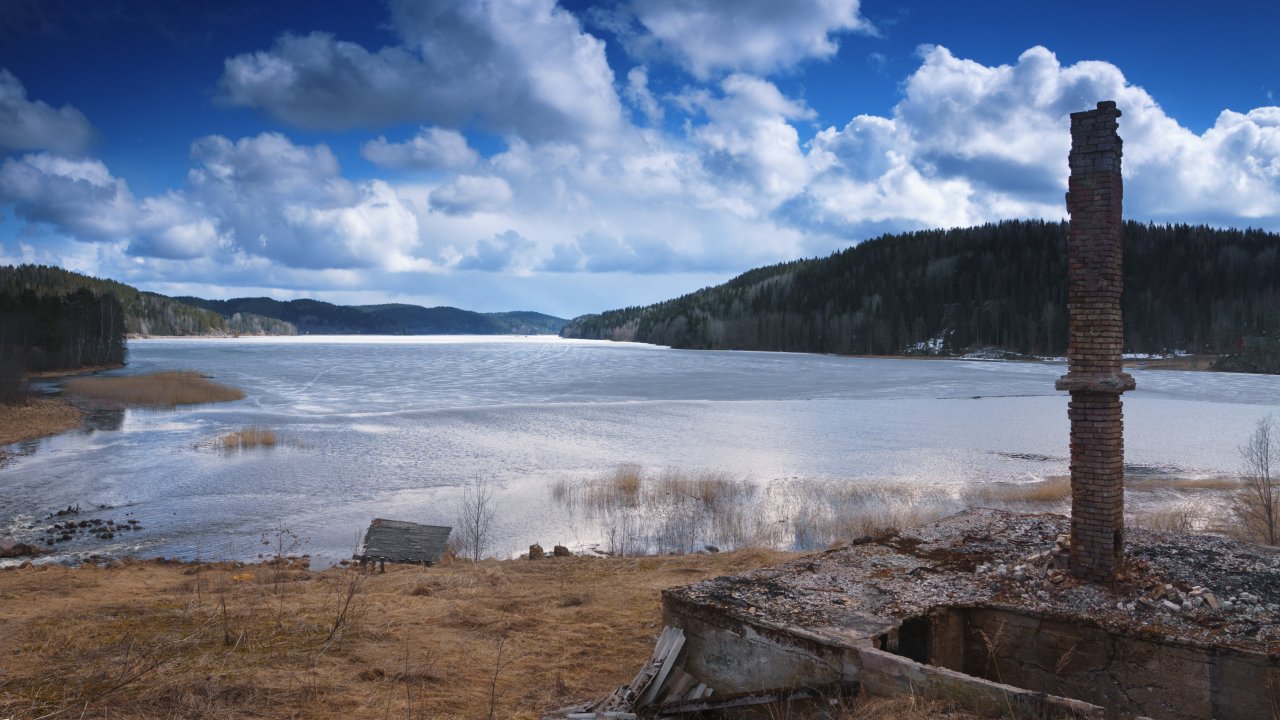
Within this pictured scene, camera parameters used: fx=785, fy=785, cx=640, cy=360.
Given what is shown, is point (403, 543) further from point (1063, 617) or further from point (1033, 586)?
point (1063, 617)

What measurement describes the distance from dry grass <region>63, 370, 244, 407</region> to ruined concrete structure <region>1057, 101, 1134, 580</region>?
48.2 meters

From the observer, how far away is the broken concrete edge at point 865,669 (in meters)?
6.11

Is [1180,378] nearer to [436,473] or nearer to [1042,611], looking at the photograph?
[436,473]

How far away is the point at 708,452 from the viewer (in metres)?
29.5

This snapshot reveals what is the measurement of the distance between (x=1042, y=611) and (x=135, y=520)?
1986 centimetres

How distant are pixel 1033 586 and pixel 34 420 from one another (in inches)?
1658

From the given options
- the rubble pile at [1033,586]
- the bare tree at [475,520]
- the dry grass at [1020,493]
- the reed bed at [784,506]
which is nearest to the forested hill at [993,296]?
the dry grass at [1020,493]

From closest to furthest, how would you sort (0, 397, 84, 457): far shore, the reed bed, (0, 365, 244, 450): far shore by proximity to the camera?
the reed bed < (0, 397, 84, 457): far shore < (0, 365, 244, 450): far shore

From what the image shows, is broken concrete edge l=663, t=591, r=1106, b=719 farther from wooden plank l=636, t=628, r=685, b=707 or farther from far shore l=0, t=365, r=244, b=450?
far shore l=0, t=365, r=244, b=450

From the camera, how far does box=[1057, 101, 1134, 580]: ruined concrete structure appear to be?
8789 mm

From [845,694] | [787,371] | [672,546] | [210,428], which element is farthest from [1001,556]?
[787,371]

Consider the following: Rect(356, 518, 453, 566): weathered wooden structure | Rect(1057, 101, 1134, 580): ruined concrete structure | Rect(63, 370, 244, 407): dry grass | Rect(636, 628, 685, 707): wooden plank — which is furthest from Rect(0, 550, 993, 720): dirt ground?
Rect(63, 370, 244, 407): dry grass

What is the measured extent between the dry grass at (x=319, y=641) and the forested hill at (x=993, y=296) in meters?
102

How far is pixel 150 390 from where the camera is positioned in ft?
173
